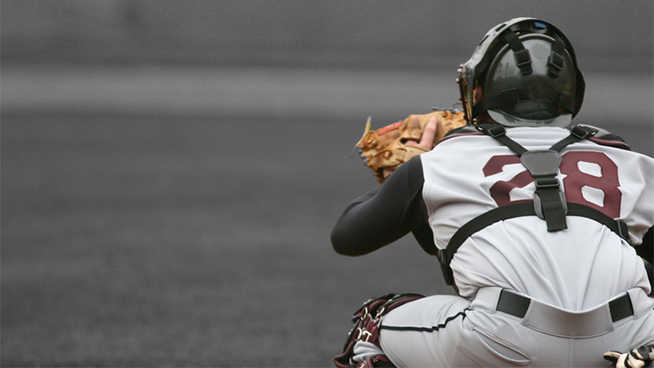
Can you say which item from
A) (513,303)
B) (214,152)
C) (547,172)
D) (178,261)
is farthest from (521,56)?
(214,152)

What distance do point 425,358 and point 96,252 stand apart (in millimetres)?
5164

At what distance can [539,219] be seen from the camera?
5.67ft

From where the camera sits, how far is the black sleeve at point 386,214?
188 cm

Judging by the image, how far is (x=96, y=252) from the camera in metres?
6.47

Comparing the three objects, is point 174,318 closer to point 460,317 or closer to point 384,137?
point 384,137

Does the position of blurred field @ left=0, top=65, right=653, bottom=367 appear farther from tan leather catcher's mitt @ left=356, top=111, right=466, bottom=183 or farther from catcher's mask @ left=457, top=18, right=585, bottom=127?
catcher's mask @ left=457, top=18, right=585, bottom=127

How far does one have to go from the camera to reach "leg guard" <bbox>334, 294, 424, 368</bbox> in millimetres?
1997

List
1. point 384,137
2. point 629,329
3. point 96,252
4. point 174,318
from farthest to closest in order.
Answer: point 96,252, point 174,318, point 384,137, point 629,329

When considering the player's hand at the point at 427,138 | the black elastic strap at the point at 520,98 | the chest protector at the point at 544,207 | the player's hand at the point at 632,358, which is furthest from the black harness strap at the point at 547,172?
the player's hand at the point at 427,138

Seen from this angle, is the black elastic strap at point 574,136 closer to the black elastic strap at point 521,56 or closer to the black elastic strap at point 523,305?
the black elastic strap at point 521,56

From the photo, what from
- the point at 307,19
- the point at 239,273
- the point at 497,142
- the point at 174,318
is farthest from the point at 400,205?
the point at 307,19

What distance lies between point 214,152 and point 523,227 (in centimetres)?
1137

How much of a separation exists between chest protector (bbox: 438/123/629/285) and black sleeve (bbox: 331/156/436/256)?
153 mm

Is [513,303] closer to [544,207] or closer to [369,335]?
[544,207]
